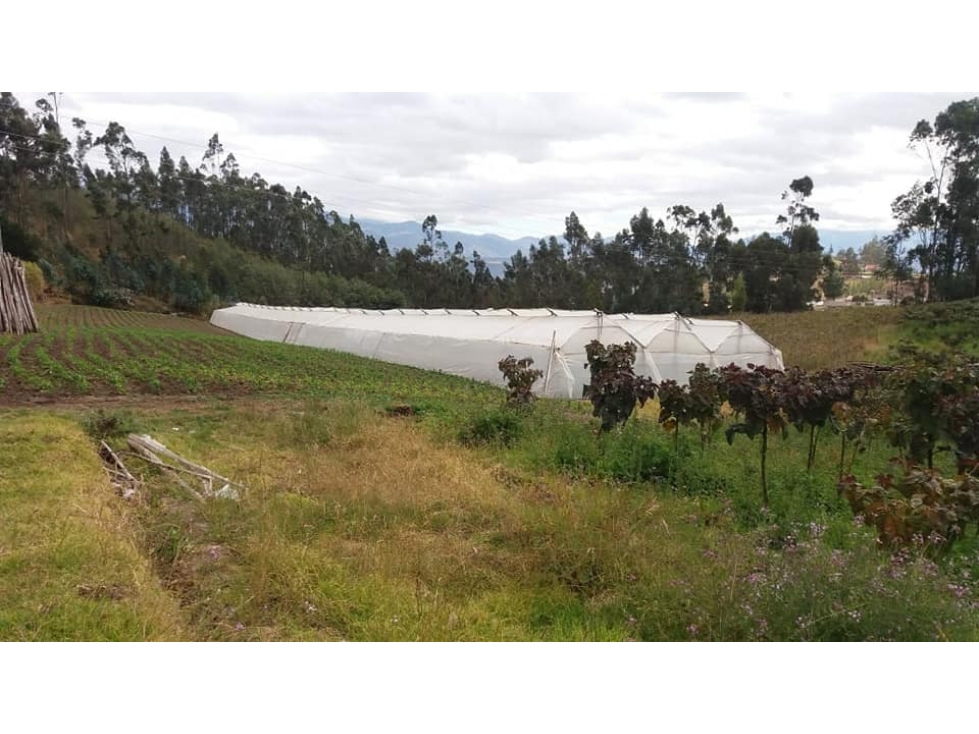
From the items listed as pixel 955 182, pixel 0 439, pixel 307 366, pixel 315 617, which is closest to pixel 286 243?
pixel 307 366

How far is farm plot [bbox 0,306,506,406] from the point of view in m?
10.2

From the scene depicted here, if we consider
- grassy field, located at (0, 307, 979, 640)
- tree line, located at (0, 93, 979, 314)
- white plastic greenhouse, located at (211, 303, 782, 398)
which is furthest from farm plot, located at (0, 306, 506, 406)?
tree line, located at (0, 93, 979, 314)

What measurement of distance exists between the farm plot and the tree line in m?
21.0

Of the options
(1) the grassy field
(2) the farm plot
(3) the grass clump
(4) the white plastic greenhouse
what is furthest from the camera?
(4) the white plastic greenhouse

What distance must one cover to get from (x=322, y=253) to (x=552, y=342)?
37803 mm

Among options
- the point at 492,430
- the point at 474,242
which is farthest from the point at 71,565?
the point at 474,242

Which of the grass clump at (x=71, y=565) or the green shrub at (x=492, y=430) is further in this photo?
the green shrub at (x=492, y=430)

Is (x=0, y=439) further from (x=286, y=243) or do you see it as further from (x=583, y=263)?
(x=286, y=243)

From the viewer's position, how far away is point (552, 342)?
1329 centimetres

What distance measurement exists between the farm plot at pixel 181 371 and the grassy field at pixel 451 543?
3277 millimetres

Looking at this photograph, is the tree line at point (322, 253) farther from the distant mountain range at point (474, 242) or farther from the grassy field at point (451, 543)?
the grassy field at point (451, 543)

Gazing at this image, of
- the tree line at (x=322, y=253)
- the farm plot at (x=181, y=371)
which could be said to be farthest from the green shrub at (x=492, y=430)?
the tree line at (x=322, y=253)

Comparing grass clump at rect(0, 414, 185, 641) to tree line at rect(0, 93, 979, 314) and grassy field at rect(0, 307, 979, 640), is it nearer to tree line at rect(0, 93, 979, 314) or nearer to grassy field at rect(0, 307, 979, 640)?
grassy field at rect(0, 307, 979, 640)

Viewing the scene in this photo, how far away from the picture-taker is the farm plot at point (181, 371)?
10.2 m
